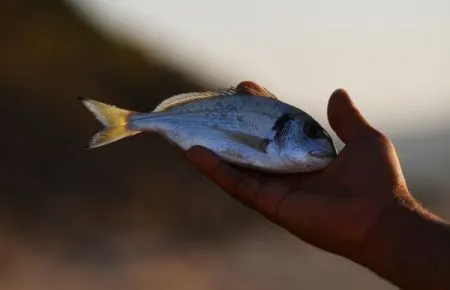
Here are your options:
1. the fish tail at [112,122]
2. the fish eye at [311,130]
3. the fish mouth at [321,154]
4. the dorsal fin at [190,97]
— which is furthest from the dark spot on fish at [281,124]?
the fish tail at [112,122]

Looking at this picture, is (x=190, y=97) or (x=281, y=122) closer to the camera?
(x=281, y=122)

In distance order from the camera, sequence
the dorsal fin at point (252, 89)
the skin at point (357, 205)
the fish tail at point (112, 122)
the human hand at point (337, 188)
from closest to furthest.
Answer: the skin at point (357, 205), the human hand at point (337, 188), the fish tail at point (112, 122), the dorsal fin at point (252, 89)

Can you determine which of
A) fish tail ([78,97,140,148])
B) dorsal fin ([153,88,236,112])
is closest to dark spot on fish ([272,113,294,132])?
dorsal fin ([153,88,236,112])

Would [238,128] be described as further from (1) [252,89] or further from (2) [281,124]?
(1) [252,89]

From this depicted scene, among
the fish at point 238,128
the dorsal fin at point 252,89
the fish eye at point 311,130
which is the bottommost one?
the fish at point 238,128

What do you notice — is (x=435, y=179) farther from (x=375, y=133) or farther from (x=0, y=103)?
(x=375, y=133)

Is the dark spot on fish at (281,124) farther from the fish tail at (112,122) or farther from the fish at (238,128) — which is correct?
the fish tail at (112,122)

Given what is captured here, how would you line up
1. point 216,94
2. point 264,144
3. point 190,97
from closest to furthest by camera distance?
1. point 264,144
2. point 216,94
3. point 190,97

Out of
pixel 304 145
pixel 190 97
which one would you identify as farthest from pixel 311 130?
pixel 190 97
